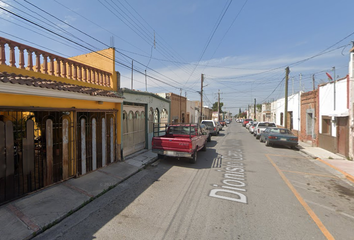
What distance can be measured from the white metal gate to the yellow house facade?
77cm

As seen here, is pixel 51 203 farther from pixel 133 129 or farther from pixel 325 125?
pixel 325 125

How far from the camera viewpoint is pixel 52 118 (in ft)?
19.4

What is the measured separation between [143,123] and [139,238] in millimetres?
7516

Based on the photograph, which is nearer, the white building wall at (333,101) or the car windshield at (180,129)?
the car windshield at (180,129)

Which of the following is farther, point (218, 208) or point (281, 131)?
point (281, 131)

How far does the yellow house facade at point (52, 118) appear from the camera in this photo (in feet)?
13.2

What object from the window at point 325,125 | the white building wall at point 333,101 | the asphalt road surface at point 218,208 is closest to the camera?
the asphalt road surface at point 218,208

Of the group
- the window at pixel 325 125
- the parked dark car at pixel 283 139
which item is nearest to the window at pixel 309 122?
the window at pixel 325 125

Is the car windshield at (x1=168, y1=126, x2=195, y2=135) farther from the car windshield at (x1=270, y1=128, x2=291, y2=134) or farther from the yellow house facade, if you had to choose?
the car windshield at (x1=270, y1=128, x2=291, y2=134)

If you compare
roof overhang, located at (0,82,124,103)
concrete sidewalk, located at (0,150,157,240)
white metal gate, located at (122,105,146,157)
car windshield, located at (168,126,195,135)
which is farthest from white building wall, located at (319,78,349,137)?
roof overhang, located at (0,82,124,103)

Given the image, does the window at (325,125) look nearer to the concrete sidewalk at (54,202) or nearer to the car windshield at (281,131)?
the car windshield at (281,131)

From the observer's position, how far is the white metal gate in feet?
27.3

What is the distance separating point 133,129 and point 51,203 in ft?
17.2

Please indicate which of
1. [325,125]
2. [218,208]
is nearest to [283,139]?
[325,125]
